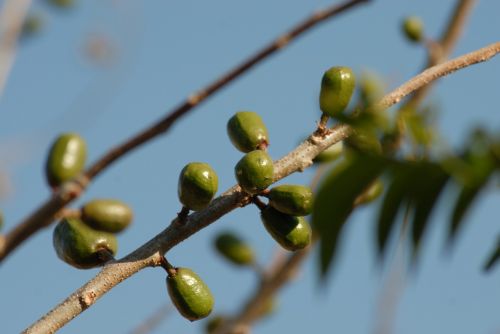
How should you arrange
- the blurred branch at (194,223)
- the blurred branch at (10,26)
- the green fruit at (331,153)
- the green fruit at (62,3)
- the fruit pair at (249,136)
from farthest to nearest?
the green fruit at (62,3) → the blurred branch at (10,26) → the green fruit at (331,153) → the fruit pair at (249,136) → the blurred branch at (194,223)

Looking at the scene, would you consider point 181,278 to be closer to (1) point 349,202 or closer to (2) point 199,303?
(2) point 199,303

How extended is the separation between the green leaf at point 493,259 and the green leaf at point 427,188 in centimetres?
15

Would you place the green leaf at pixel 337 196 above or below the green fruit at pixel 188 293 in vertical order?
below

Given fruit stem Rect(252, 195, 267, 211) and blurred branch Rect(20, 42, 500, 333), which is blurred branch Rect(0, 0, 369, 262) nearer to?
blurred branch Rect(20, 42, 500, 333)

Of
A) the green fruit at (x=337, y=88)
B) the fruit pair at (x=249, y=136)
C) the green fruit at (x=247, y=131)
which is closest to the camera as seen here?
the fruit pair at (x=249, y=136)

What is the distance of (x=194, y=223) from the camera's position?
221 centimetres

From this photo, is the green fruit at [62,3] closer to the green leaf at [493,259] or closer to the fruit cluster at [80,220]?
the fruit cluster at [80,220]

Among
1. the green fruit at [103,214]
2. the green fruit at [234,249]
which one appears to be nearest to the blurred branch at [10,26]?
the green fruit at [234,249]

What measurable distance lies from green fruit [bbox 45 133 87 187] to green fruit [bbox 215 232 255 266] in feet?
9.12

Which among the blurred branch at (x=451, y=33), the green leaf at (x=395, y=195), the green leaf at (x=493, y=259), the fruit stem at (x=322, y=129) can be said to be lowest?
the green leaf at (x=493, y=259)

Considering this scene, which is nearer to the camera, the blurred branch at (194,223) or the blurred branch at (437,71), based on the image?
the blurred branch at (194,223)

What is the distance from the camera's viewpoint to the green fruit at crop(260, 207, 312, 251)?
8.16ft

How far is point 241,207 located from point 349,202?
0.96 metres

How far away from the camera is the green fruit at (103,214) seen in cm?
160
